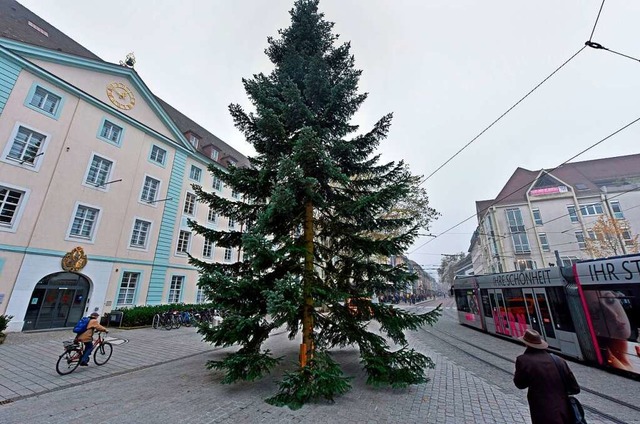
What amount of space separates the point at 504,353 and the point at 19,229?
23.6 meters

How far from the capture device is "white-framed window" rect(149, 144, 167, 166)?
20.7 meters

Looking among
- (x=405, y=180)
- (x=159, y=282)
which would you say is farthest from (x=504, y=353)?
(x=159, y=282)

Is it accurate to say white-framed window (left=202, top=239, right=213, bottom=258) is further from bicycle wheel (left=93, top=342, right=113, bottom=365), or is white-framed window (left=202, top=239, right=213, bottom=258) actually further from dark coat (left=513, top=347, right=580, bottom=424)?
dark coat (left=513, top=347, right=580, bottom=424)

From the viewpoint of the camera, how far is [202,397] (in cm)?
565

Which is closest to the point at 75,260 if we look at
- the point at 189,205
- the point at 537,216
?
the point at 189,205

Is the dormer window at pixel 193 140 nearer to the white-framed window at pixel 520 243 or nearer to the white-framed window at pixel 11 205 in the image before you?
the white-framed window at pixel 11 205

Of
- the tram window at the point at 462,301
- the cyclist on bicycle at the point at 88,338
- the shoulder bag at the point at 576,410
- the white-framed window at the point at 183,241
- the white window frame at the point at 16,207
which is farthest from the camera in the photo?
the white-framed window at the point at 183,241

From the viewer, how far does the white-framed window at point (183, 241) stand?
72.5 feet

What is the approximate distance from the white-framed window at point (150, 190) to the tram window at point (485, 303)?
2317 centimetres

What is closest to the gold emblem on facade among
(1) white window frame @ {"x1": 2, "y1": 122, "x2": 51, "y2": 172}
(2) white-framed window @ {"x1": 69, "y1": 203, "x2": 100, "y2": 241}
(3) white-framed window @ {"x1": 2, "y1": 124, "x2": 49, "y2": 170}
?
(2) white-framed window @ {"x1": 69, "y1": 203, "x2": 100, "y2": 241}

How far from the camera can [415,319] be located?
6281mm

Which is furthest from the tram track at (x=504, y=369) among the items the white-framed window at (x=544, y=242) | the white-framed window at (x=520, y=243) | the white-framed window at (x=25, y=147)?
the white-framed window at (x=544, y=242)

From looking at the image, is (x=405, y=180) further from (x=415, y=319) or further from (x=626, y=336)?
(x=626, y=336)

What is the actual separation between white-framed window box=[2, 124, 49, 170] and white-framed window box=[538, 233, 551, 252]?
48989 millimetres
